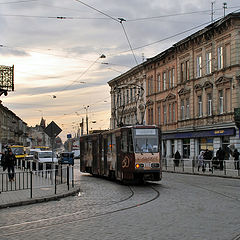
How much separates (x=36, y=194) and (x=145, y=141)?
646cm

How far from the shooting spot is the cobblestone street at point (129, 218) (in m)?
9.31

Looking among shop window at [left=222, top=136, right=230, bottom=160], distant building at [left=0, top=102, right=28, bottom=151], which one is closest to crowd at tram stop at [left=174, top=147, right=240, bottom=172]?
shop window at [left=222, top=136, right=230, bottom=160]

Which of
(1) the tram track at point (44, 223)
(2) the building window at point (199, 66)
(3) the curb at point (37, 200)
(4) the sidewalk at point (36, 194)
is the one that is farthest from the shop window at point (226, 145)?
(1) the tram track at point (44, 223)

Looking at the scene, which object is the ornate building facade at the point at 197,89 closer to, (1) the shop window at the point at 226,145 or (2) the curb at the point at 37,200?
(1) the shop window at the point at 226,145

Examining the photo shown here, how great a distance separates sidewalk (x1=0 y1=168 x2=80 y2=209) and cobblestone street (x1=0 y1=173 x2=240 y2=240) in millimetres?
435

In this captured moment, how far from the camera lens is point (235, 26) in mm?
38344

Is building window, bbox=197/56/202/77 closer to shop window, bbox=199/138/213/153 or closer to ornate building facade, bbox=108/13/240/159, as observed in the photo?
ornate building facade, bbox=108/13/240/159

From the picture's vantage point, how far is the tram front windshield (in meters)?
21.8

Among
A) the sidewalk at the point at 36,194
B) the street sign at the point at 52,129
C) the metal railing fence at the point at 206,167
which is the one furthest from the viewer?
the metal railing fence at the point at 206,167

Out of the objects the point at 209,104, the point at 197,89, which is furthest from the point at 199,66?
the point at 209,104

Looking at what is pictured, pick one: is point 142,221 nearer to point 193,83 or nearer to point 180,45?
point 193,83

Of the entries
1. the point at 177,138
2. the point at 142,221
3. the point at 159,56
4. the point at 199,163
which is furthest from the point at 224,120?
the point at 142,221

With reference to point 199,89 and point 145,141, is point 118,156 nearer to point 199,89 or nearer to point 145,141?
point 145,141

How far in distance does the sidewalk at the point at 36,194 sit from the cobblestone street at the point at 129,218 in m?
0.43
